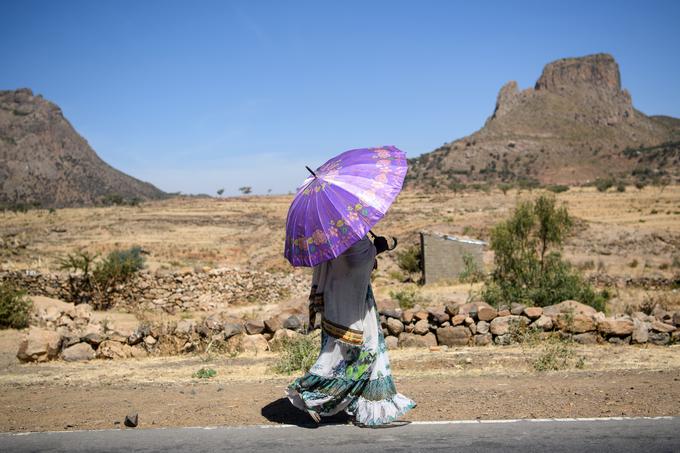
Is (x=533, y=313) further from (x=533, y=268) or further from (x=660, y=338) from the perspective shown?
(x=533, y=268)

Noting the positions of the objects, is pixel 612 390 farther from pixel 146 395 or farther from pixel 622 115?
pixel 622 115

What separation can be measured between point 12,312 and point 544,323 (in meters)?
11.6

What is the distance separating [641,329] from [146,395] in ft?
25.0

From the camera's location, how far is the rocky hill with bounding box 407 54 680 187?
9062cm

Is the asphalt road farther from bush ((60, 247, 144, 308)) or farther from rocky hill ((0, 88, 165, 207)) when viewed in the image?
rocky hill ((0, 88, 165, 207))

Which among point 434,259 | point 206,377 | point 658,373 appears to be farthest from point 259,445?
point 434,259

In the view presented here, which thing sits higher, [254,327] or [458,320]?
[458,320]

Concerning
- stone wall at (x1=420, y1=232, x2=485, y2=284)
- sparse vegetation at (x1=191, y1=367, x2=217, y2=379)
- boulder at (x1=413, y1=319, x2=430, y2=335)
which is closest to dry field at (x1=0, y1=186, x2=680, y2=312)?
stone wall at (x1=420, y1=232, x2=485, y2=284)

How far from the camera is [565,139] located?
104188 millimetres

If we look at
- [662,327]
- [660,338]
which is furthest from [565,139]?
[660,338]

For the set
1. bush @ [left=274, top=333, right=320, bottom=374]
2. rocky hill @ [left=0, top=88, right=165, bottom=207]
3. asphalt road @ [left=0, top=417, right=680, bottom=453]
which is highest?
rocky hill @ [left=0, top=88, right=165, bottom=207]

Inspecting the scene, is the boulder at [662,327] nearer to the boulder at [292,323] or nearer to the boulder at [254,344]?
the boulder at [292,323]

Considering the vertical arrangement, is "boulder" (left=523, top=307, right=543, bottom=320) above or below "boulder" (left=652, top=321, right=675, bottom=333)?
above

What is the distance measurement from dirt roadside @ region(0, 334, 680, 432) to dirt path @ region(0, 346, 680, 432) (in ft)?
0.04
